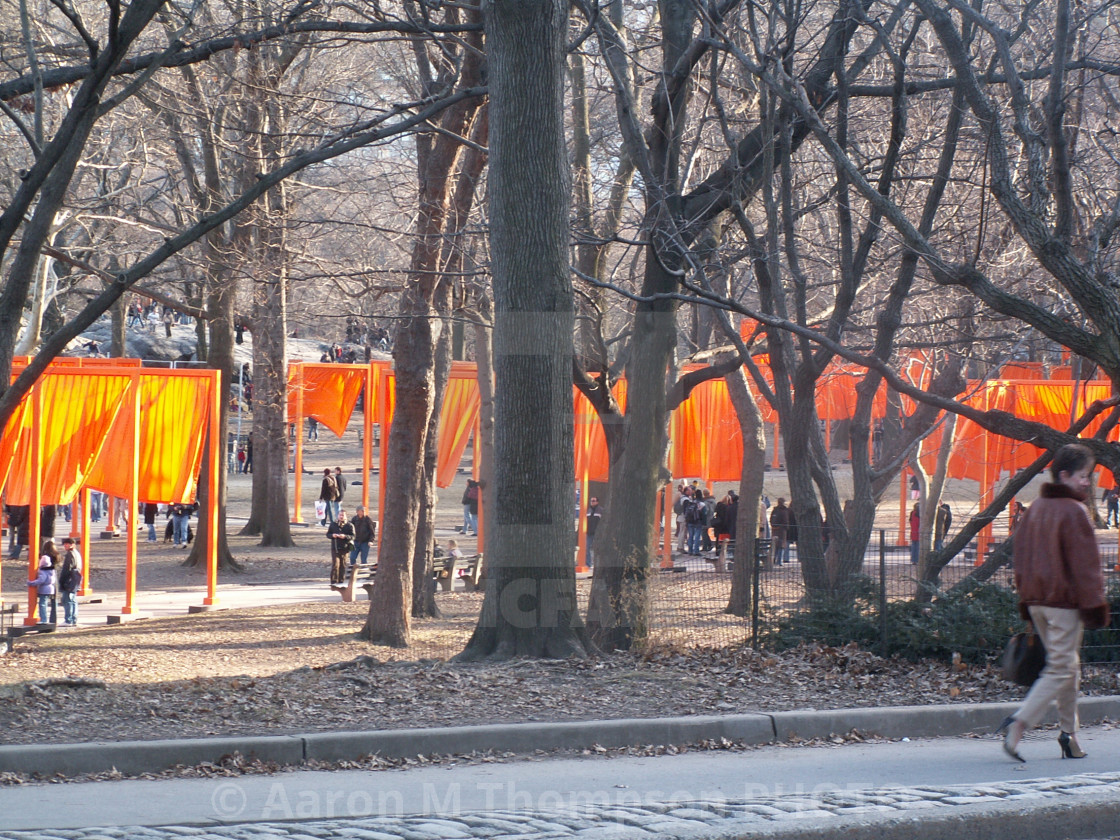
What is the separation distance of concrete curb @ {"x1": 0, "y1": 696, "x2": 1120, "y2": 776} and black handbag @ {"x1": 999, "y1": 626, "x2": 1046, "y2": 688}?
1299mm

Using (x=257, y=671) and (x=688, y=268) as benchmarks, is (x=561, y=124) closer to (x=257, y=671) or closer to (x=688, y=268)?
(x=688, y=268)

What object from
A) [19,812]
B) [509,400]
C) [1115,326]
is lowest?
[19,812]

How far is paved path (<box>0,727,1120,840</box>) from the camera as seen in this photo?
5.04m

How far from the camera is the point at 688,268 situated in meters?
13.4

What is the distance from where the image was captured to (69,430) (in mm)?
17656

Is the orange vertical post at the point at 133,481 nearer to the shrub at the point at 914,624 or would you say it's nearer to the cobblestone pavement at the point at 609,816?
the shrub at the point at 914,624

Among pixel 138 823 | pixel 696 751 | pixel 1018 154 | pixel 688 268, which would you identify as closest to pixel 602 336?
pixel 688 268

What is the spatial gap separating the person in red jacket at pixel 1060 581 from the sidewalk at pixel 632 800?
43 centimetres

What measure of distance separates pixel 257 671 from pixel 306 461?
39.3 m

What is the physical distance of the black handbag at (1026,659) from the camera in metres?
6.30

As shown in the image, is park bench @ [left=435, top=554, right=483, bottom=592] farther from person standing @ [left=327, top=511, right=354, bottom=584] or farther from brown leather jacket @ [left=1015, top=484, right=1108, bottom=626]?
brown leather jacket @ [left=1015, top=484, right=1108, bottom=626]

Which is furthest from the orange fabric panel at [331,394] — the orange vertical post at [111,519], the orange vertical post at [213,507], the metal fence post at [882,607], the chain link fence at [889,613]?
the metal fence post at [882,607]

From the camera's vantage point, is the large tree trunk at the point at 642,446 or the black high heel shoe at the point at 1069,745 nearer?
the black high heel shoe at the point at 1069,745

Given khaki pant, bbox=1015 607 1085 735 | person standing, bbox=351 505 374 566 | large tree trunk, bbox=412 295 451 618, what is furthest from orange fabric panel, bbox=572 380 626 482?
khaki pant, bbox=1015 607 1085 735
